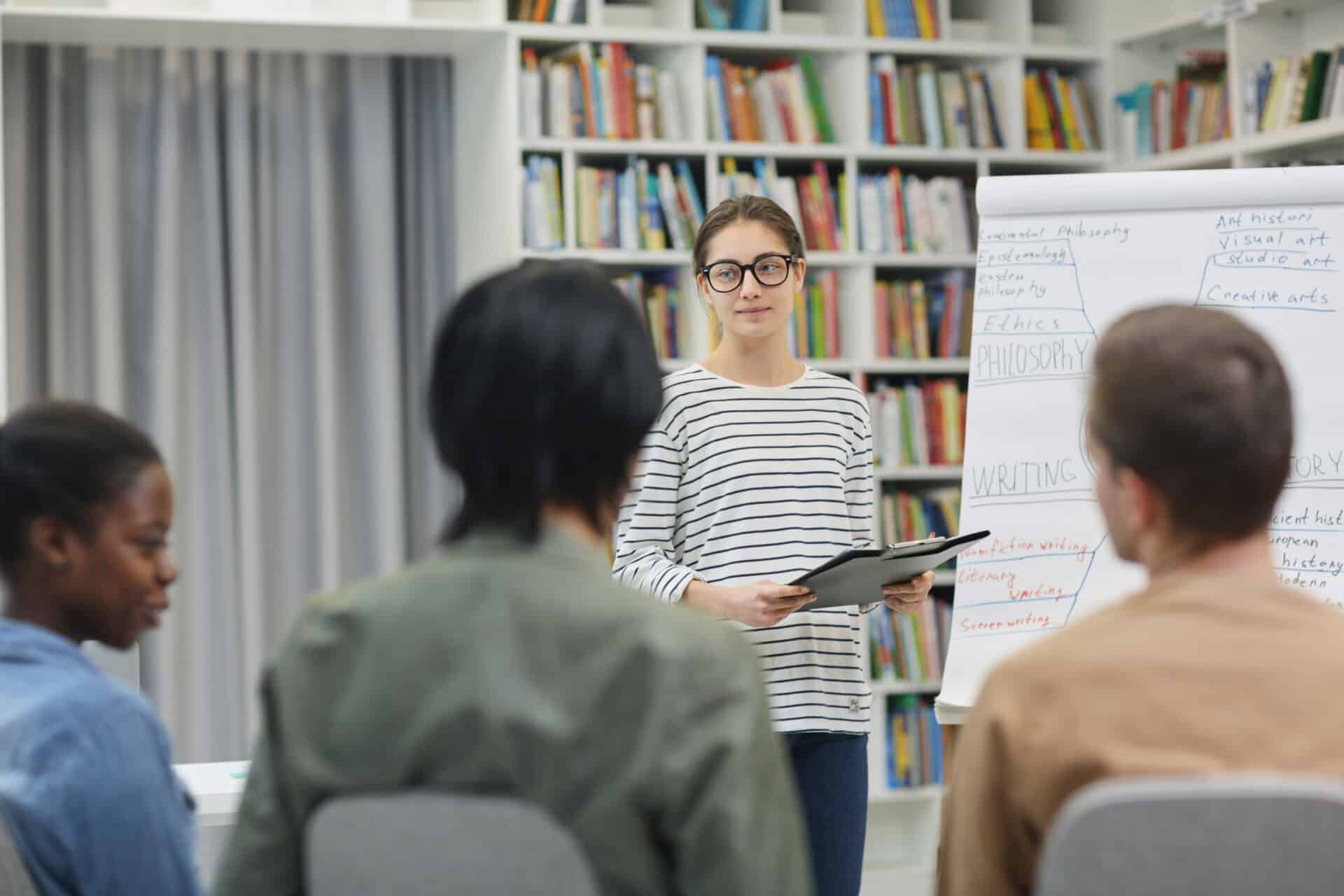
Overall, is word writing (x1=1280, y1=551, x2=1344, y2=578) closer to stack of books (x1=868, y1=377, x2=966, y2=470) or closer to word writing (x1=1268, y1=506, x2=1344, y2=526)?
word writing (x1=1268, y1=506, x2=1344, y2=526)

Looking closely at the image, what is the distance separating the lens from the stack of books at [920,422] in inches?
178

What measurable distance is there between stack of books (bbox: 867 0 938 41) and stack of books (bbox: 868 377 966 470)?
1040mm

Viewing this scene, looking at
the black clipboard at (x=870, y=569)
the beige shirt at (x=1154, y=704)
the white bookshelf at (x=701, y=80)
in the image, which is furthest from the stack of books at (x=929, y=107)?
the beige shirt at (x=1154, y=704)

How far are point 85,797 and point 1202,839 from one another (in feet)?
2.93

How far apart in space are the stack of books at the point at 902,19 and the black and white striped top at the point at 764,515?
96.8 inches

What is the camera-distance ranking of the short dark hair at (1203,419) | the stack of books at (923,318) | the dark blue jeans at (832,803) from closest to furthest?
the short dark hair at (1203,419)
the dark blue jeans at (832,803)
the stack of books at (923,318)

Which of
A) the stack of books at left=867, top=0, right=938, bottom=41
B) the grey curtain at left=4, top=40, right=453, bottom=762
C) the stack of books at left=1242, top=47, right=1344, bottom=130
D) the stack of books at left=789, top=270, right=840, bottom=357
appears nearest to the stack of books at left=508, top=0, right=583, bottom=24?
the grey curtain at left=4, top=40, right=453, bottom=762

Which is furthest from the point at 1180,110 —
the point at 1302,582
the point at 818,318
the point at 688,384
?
the point at 688,384

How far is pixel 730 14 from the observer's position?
450 centimetres

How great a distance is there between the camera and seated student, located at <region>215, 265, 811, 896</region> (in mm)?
1054

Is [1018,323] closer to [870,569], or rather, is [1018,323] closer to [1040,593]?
[1040,593]

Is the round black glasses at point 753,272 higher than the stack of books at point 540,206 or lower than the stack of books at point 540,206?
lower

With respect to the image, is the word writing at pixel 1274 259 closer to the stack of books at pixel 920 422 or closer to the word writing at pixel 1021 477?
the word writing at pixel 1021 477

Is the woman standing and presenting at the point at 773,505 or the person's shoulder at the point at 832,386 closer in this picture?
the woman standing and presenting at the point at 773,505
